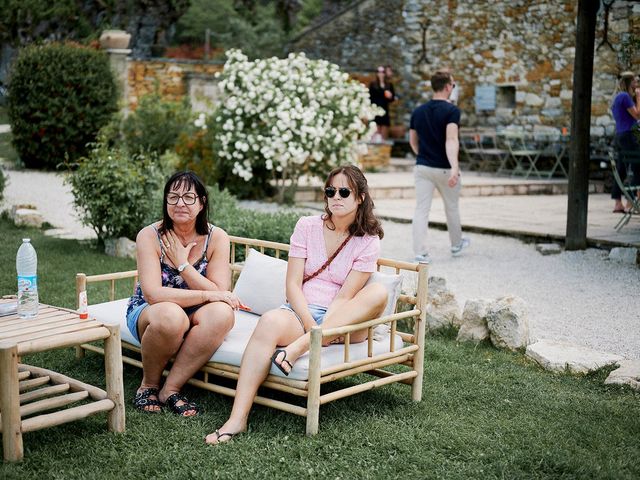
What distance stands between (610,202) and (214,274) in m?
9.91

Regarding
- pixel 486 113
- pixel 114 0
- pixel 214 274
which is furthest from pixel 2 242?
pixel 114 0

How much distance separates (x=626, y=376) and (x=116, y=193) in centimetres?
501

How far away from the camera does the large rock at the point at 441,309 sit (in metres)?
5.95

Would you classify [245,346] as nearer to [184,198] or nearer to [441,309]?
[184,198]

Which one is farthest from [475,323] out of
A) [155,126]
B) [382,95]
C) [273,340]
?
[382,95]

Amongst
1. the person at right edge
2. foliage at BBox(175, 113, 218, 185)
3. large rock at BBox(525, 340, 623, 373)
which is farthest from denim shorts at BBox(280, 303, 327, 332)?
foliage at BBox(175, 113, 218, 185)

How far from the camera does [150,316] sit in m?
4.25

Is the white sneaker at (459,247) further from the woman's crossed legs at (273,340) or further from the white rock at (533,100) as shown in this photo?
the white rock at (533,100)

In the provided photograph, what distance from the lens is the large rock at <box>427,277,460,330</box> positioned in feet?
19.5

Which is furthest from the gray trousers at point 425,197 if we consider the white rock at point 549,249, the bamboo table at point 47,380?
the bamboo table at point 47,380

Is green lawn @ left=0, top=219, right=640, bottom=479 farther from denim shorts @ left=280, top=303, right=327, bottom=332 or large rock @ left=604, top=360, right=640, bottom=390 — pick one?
denim shorts @ left=280, top=303, right=327, bottom=332

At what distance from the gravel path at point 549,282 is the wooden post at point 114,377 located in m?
3.04

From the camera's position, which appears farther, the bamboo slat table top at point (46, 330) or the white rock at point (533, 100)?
the white rock at point (533, 100)

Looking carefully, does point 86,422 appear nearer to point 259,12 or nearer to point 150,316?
point 150,316
